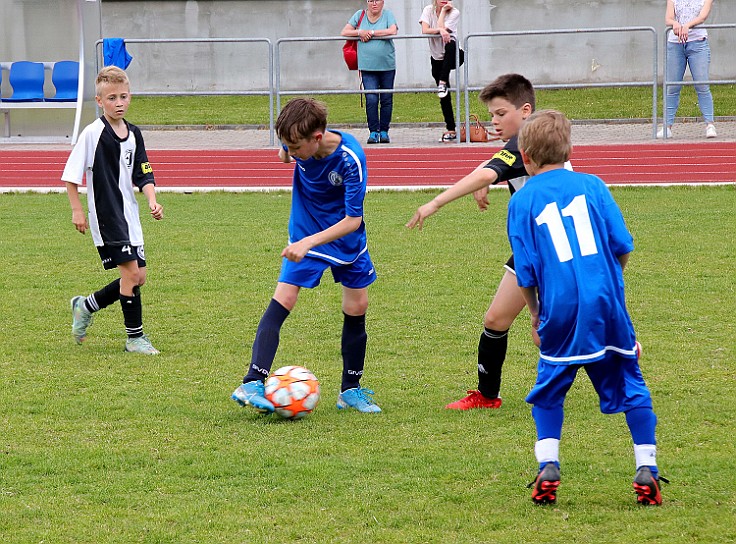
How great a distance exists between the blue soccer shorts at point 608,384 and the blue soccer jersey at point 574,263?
0.04 metres

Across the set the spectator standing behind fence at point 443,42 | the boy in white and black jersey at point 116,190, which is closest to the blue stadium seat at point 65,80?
the spectator standing behind fence at point 443,42

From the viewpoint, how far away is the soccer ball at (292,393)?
5.26 metres

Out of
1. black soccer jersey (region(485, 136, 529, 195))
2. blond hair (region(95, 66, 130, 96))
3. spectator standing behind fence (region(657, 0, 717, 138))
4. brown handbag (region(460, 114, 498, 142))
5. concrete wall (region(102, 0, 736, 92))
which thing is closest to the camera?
black soccer jersey (region(485, 136, 529, 195))

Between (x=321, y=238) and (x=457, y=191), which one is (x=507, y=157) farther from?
(x=321, y=238)

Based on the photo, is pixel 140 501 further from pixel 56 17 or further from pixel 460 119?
pixel 56 17

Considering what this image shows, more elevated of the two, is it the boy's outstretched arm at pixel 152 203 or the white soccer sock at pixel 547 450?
the boy's outstretched arm at pixel 152 203

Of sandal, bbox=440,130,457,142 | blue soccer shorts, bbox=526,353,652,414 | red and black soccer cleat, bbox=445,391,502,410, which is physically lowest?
red and black soccer cleat, bbox=445,391,502,410

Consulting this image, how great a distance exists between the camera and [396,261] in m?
9.32

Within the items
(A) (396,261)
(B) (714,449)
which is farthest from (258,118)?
(B) (714,449)

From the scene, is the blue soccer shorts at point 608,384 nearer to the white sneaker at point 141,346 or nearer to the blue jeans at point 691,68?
the white sneaker at point 141,346

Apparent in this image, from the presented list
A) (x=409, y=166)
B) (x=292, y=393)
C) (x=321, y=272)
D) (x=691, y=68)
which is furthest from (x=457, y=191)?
(x=691, y=68)

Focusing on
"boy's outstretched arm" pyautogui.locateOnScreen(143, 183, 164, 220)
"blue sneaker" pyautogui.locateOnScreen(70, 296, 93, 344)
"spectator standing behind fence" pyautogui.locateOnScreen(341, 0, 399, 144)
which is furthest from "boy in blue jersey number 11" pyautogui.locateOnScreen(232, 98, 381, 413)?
"spectator standing behind fence" pyautogui.locateOnScreen(341, 0, 399, 144)

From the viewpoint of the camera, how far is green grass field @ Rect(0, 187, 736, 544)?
159 inches

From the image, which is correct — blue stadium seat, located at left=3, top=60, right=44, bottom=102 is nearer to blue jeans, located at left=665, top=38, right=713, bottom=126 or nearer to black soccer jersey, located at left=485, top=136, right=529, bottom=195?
blue jeans, located at left=665, top=38, right=713, bottom=126
